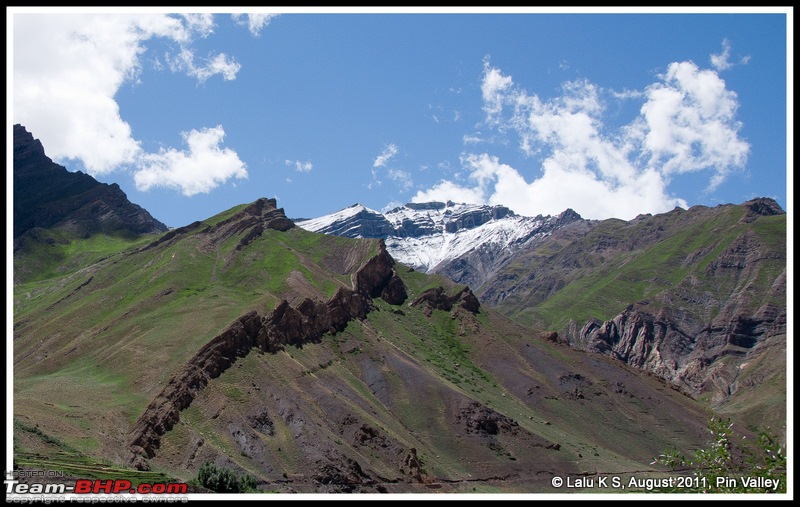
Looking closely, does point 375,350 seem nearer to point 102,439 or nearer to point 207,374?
point 207,374

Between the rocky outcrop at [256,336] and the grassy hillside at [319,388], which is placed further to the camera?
the grassy hillside at [319,388]

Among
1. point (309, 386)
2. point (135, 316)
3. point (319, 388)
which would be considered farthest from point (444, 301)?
point (135, 316)

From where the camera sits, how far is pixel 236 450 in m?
96.6

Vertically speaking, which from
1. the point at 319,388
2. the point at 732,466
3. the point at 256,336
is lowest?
the point at 732,466

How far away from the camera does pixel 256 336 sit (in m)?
126

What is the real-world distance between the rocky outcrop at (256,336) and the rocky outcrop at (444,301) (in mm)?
6167

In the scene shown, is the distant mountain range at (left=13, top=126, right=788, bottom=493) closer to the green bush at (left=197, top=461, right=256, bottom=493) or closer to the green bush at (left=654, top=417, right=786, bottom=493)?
the green bush at (left=197, top=461, right=256, bottom=493)

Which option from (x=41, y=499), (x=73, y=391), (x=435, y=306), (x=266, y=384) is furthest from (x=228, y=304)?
(x=41, y=499)

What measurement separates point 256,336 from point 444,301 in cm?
8005

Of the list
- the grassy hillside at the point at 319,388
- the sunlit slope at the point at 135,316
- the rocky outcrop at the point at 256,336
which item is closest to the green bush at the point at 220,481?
the grassy hillside at the point at 319,388

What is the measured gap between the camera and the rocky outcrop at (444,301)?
195 meters

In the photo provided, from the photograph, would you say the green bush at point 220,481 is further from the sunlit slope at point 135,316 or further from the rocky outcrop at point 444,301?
the rocky outcrop at point 444,301

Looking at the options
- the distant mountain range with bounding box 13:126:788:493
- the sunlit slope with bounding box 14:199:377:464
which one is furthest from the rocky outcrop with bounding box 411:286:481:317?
the sunlit slope with bounding box 14:199:377:464

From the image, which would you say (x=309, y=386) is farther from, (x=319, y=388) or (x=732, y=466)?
(x=732, y=466)
